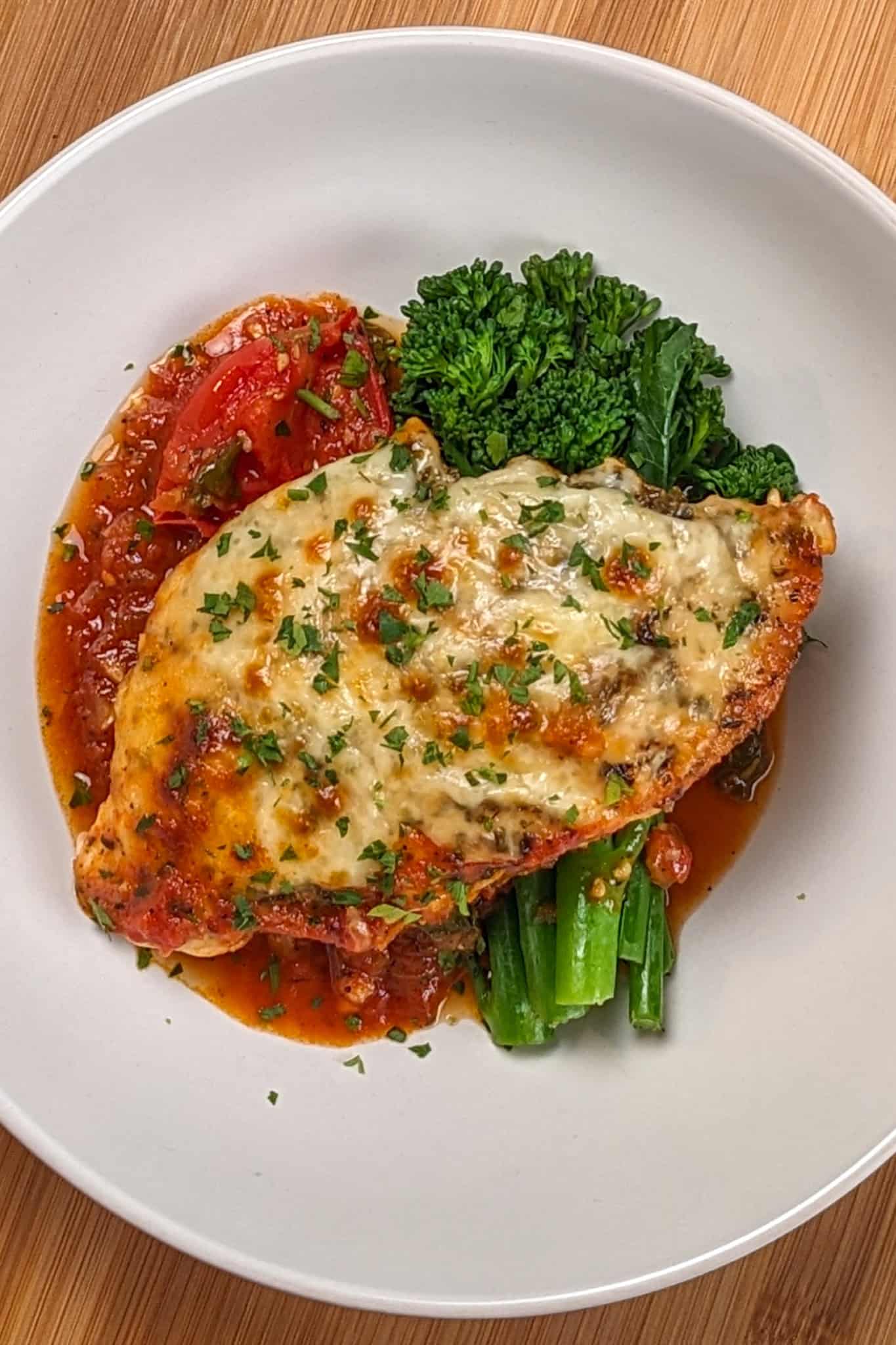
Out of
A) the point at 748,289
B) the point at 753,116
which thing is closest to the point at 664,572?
the point at 748,289

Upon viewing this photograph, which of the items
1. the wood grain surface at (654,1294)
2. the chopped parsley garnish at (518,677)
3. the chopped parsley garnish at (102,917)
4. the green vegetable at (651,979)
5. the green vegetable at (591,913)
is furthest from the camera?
the wood grain surface at (654,1294)

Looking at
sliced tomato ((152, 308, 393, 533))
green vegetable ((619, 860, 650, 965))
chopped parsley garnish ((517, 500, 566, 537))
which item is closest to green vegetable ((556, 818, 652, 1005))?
green vegetable ((619, 860, 650, 965))

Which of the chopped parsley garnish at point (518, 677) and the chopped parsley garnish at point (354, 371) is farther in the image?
the chopped parsley garnish at point (354, 371)

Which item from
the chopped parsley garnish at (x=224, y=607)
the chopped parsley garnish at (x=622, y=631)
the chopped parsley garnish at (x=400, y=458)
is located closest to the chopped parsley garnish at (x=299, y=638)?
the chopped parsley garnish at (x=224, y=607)

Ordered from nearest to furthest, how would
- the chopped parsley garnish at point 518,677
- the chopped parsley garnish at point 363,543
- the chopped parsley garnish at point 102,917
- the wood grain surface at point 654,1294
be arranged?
the chopped parsley garnish at point 518,677, the chopped parsley garnish at point 363,543, the chopped parsley garnish at point 102,917, the wood grain surface at point 654,1294

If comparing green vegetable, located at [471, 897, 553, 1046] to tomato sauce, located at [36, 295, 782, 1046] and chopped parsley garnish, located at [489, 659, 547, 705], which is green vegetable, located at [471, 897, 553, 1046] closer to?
tomato sauce, located at [36, 295, 782, 1046]

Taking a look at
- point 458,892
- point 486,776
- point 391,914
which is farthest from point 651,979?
point 486,776

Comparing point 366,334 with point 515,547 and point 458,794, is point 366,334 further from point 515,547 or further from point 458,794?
point 458,794

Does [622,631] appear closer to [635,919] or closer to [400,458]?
[400,458]

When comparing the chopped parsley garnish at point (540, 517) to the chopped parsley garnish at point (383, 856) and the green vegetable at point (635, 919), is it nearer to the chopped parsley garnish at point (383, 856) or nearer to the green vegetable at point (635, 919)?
the chopped parsley garnish at point (383, 856)
